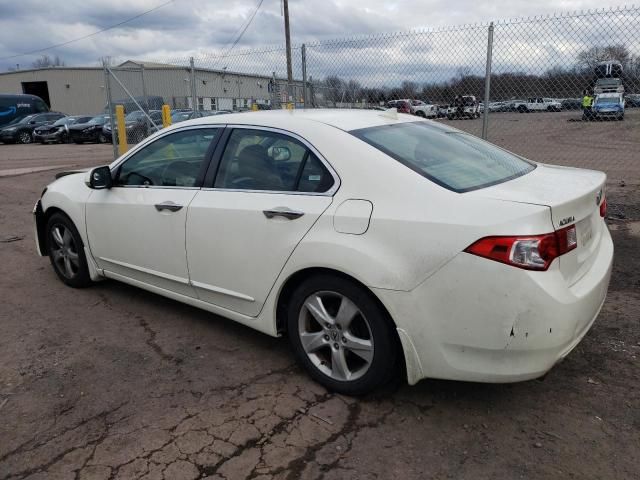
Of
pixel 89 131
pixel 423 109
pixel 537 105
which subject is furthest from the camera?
pixel 89 131

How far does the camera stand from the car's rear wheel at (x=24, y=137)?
28.3 m

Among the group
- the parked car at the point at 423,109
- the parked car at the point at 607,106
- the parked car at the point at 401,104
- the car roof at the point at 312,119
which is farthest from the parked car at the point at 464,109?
the car roof at the point at 312,119

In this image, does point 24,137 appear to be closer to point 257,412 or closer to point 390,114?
point 390,114

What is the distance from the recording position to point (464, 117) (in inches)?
284

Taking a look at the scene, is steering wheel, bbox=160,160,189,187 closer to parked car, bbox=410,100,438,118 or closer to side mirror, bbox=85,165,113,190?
side mirror, bbox=85,165,113,190

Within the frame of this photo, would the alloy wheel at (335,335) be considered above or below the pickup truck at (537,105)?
below

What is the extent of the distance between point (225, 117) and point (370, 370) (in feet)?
6.47

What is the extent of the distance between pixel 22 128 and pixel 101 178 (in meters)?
28.5

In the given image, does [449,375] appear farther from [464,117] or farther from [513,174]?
[464,117]

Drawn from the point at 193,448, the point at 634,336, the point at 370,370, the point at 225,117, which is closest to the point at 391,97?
the point at 225,117

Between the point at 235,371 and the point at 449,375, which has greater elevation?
the point at 449,375

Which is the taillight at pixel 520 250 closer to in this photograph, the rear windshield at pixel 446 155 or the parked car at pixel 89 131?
the rear windshield at pixel 446 155

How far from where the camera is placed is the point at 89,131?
2639 cm

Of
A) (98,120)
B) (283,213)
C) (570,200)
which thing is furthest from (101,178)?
(98,120)
